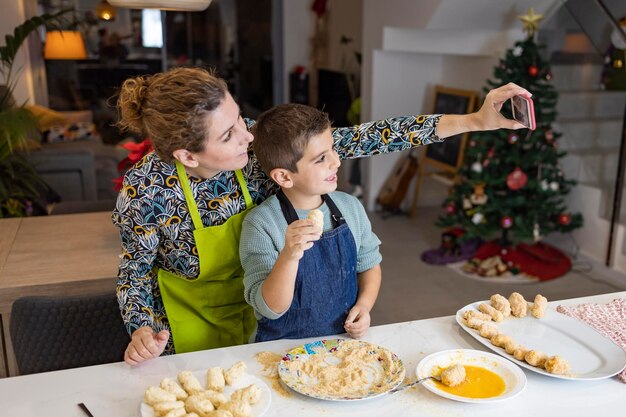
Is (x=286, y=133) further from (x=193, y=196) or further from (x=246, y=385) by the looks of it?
(x=246, y=385)

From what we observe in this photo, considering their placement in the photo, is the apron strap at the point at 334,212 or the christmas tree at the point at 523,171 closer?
the apron strap at the point at 334,212

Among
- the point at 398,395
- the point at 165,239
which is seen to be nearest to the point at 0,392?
the point at 165,239

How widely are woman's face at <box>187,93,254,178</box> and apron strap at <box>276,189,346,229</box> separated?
13 cm

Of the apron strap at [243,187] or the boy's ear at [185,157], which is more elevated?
the boy's ear at [185,157]

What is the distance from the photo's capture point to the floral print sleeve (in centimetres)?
175

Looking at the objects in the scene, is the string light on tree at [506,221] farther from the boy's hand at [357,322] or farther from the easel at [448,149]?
the boy's hand at [357,322]

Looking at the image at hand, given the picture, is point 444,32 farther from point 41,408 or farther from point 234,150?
point 41,408

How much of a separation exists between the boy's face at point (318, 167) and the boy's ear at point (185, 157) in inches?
9.5

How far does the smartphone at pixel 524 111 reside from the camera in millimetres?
1480

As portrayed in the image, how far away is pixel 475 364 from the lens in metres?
1.38

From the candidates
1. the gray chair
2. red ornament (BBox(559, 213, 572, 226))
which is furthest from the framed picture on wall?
the gray chair

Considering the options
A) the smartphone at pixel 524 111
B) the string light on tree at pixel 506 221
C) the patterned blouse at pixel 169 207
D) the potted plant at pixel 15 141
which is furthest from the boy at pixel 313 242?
the string light on tree at pixel 506 221

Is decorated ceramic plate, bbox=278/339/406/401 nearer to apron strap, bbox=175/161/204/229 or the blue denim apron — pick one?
the blue denim apron

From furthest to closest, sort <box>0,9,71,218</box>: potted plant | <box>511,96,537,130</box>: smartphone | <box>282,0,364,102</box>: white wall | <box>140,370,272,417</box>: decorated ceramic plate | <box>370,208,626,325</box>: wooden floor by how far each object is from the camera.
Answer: <box>282,0,364,102</box>: white wall → <box>370,208,626,325</box>: wooden floor → <box>0,9,71,218</box>: potted plant → <box>511,96,537,130</box>: smartphone → <box>140,370,272,417</box>: decorated ceramic plate
